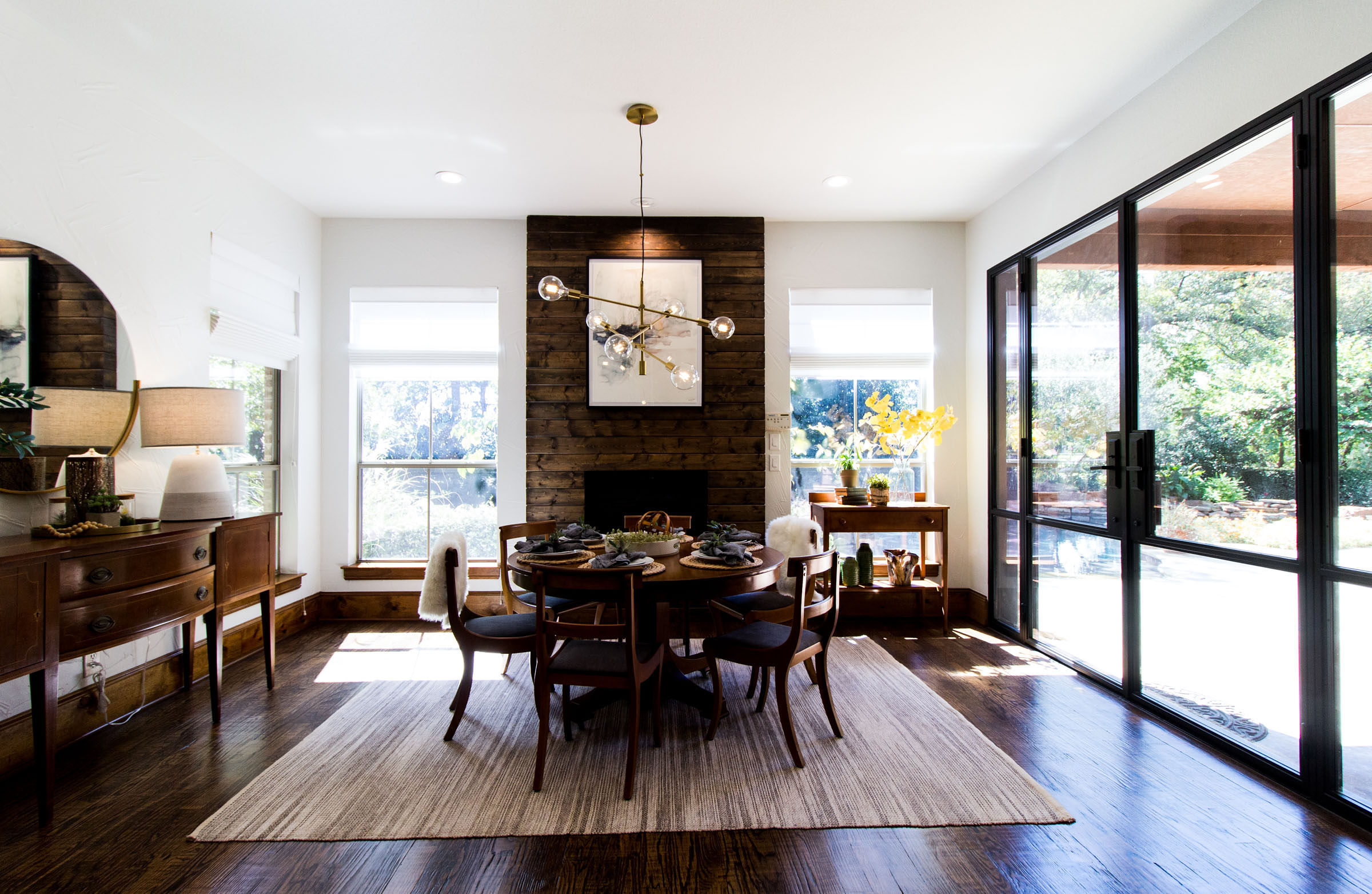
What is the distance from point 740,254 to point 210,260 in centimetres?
331

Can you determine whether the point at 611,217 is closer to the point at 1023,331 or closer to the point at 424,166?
the point at 424,166

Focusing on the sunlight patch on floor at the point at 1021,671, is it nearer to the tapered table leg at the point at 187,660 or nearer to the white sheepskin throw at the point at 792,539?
the white sheepskin throw at the point at 792,539

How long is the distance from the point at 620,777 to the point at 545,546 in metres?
0.99

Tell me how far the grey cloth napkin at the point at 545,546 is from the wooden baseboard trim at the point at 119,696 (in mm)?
1643

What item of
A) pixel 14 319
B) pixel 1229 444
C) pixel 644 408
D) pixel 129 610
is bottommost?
pixel 129 610

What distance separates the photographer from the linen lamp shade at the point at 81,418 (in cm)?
262

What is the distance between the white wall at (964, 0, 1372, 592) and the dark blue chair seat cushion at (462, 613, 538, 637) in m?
3.28

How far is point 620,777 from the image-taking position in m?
2.43

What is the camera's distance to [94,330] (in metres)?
2.86

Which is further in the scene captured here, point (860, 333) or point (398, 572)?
point (860, 333)

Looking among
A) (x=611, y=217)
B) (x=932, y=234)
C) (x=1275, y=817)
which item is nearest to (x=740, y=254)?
(x=611, y=217)

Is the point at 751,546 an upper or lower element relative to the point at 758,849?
upper

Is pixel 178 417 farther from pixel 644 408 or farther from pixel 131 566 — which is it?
pixel 644 408

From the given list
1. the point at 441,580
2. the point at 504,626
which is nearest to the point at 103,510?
the point at 441,580
